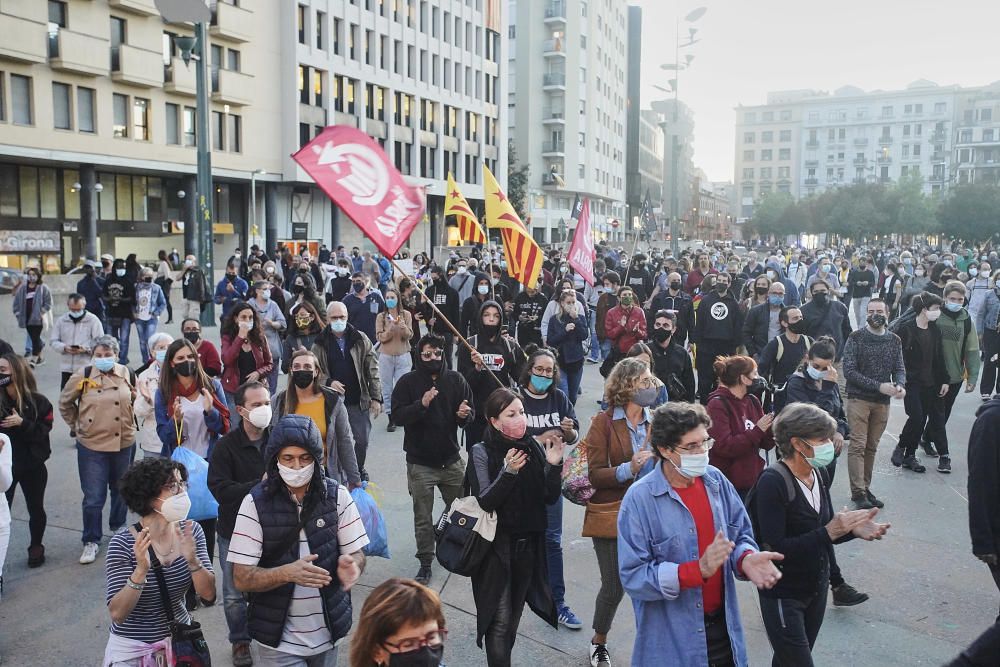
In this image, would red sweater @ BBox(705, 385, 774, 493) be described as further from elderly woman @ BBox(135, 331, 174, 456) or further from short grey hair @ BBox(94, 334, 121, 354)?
short grey hair @ BBox(94, 334, 121, 354)

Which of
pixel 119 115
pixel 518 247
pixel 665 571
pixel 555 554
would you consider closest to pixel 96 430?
pixel 555 554

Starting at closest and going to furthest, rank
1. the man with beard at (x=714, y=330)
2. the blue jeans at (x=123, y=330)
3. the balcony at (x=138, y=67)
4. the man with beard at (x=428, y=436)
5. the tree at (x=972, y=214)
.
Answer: the man with beard at (x=428, y=436) < the man with beard at (x=714, y=330) < the blue jeans at (x=123, y=330) < the balcony at (x=138, y=67) < the tree at (x=972, y=214)

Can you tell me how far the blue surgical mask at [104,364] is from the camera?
22.5ft

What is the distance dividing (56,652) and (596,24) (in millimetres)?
81347

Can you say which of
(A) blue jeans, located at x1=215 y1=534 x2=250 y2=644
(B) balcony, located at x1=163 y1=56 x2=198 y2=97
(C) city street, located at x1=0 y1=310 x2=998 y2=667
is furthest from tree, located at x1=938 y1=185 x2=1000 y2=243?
(A) blue jeans, located at x1=215 y1=534 x2=250 y2=644

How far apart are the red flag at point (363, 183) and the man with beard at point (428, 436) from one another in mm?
1046

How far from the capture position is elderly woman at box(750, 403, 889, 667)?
13.1ft

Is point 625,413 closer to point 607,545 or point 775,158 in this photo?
point 607,545

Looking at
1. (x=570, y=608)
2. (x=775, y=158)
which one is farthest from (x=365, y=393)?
(x=775, y=158)

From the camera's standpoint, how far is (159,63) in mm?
37000

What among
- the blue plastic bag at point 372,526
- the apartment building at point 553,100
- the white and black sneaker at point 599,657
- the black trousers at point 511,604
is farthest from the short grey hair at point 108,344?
the apartment building at point 553,100

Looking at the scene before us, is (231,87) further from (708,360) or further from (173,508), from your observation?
(173,508)

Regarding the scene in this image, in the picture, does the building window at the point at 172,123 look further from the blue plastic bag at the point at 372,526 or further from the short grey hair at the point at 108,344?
the blue plastic bag at the point at 372,526

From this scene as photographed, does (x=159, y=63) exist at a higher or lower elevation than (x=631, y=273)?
higher
